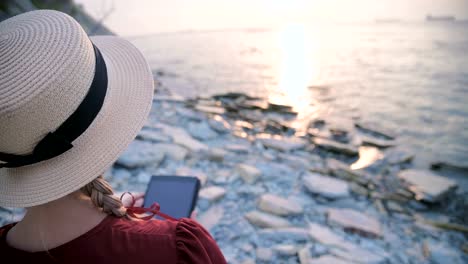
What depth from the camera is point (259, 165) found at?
396cm

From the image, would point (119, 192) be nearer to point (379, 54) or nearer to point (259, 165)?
point (259, 165)

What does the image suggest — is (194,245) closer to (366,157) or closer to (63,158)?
(63,158)

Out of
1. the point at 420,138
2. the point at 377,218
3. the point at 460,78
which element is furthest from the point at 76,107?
the point at 460,78

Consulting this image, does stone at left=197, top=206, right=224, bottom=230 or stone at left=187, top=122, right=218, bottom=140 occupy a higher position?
stone at left=197, top=206, right=224, bottom=230

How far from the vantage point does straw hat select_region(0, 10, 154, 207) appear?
1.00 m

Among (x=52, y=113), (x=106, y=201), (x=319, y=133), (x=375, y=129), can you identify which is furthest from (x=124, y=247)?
(x=375, y=129)

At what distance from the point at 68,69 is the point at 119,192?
7.71 feet

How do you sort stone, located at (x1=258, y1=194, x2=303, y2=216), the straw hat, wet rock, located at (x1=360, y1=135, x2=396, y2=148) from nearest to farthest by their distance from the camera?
the straw hat
stone, located at (x1=258, y1=194, x2=303, y2=216)
wet rock, located at (x1=360, y1=135, x2=396, y2=148)

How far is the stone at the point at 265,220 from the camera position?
289 centimetres

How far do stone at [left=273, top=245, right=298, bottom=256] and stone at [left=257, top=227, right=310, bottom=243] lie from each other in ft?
0.32

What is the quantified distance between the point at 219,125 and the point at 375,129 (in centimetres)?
255

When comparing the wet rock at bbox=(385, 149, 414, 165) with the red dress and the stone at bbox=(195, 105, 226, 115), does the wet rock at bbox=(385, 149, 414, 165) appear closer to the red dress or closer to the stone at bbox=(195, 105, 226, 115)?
the stone at bbox=(195, 105, 226, 115)

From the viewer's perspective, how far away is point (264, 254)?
2.57 m

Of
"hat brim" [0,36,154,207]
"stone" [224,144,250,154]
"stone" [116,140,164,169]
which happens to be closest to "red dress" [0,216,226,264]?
"hat brim" [0,36,154,207]
